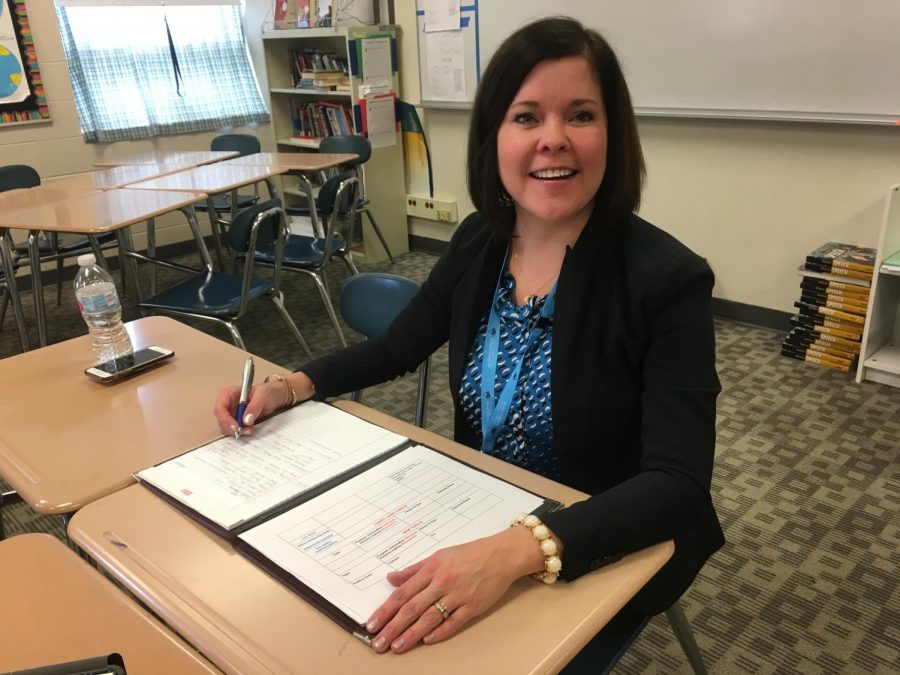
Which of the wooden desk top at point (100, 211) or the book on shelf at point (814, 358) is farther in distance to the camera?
the book on shelf at point (814, 358)

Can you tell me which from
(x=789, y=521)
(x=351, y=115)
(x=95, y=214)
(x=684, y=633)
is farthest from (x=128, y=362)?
(x=351, y=115)

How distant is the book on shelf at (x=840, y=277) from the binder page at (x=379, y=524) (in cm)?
250

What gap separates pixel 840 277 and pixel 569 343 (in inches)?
91.8

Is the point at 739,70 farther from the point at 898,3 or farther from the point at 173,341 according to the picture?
the point at 173,341

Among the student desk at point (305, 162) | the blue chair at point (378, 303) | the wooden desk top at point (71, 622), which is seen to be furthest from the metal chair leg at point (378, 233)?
the wooden desk top at point (71, 622)

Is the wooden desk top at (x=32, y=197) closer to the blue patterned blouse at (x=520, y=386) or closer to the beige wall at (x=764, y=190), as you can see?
the beige wall at (x=764, y=190)

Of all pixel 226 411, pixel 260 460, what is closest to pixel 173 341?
pixel 226 411

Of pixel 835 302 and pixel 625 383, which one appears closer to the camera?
pixel 625 383

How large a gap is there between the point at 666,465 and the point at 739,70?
9.07ft

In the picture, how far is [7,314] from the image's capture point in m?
4.18

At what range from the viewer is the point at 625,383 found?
111cm

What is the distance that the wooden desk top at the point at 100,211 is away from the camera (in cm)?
269

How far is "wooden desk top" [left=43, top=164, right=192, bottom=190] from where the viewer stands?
358 centimetres

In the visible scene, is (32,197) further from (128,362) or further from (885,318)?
(885,318)
